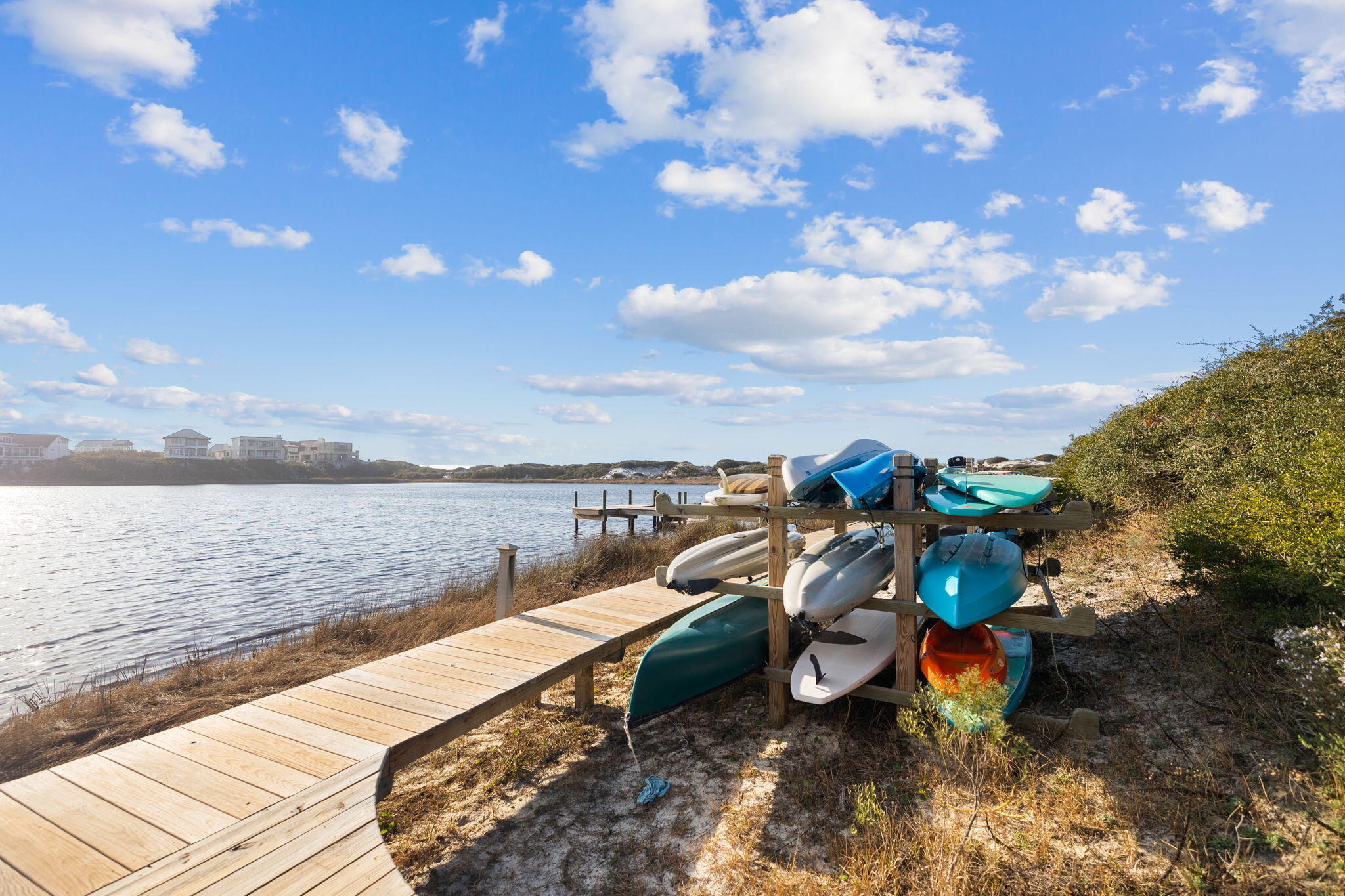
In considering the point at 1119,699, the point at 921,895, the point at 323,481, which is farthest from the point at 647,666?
the point at 323,481

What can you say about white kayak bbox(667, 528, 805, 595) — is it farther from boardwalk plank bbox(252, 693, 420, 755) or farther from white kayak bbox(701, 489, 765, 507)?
boardwalk plank bbox(252, 693, 420, 755)

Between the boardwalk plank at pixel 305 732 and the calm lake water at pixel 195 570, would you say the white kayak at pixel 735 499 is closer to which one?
the boardwalk plank at pixel 305 732

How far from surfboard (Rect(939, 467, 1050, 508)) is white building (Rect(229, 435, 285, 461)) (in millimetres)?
100589

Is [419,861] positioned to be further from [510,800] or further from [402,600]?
[402,600]

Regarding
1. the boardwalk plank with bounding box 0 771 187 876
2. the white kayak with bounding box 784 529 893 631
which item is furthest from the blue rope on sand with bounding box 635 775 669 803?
the boardwalk plank with bounding box 0 771 187 876

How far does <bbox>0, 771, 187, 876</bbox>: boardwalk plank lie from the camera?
234 centimetres

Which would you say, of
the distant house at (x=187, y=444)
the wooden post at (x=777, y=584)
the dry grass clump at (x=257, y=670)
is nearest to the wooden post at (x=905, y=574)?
the wooden post at (x=777, y=584)

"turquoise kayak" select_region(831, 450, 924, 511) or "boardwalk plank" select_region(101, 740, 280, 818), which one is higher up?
"turquoise kayak" select_region(831, 450, 924, 511)

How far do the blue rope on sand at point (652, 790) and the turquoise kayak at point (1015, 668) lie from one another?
1662 mm

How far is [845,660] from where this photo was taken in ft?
14.0

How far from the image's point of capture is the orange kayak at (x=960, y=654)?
4047mm

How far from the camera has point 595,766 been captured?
415cm

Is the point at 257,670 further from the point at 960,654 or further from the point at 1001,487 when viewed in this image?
the point at 1001,487

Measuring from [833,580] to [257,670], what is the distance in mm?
6443
